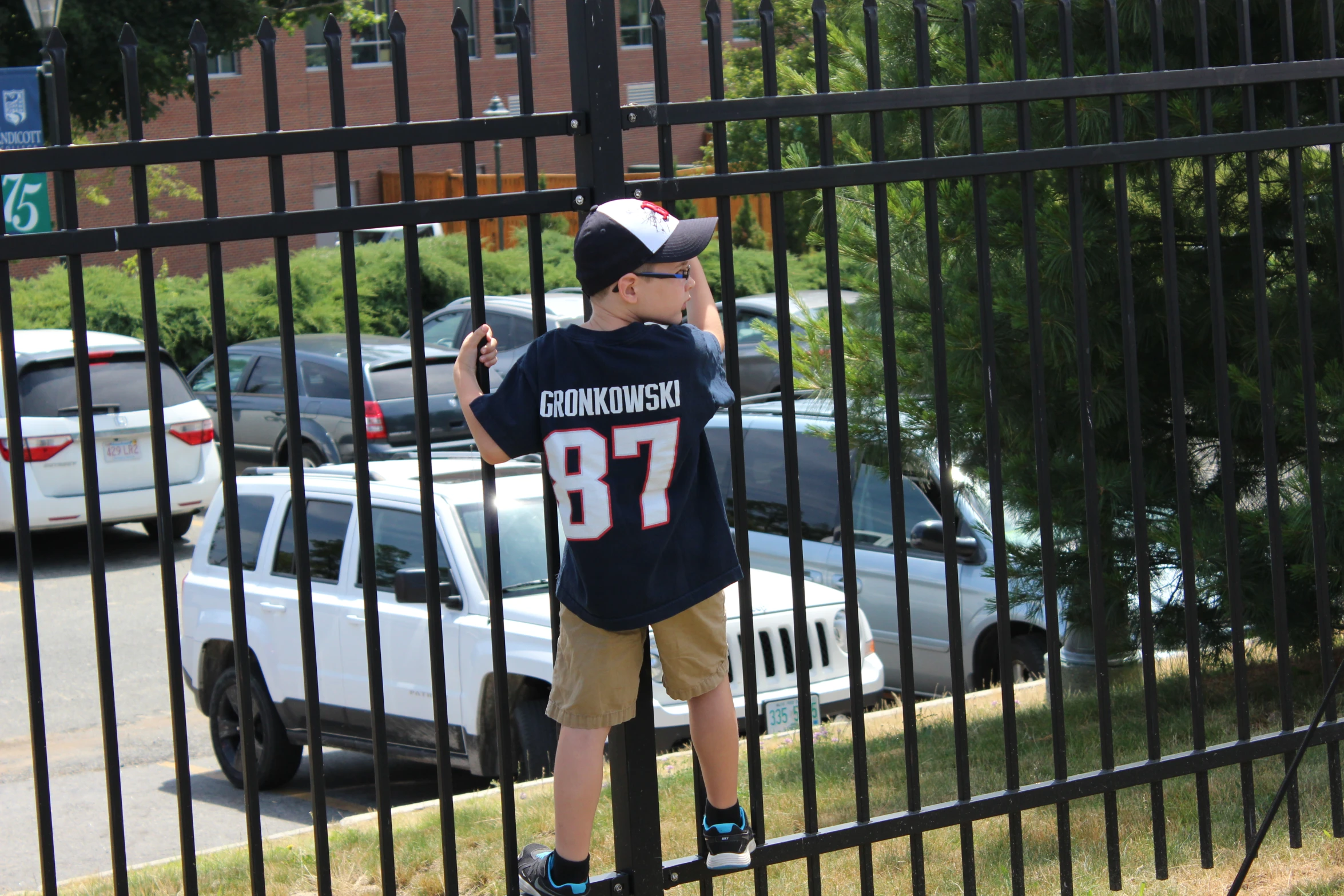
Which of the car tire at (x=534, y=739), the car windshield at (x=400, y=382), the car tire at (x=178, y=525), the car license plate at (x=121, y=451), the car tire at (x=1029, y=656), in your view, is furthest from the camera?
the car windshield at (x=400, y=382)

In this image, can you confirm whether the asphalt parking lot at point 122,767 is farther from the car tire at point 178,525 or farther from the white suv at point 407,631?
the car tire at point 178,525

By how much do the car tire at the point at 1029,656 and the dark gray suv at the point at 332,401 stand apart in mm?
7254

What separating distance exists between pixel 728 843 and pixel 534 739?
3.56 metres

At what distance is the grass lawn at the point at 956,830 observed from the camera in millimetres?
4324

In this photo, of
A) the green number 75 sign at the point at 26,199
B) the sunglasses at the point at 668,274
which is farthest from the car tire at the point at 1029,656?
the green number 75 sign at the point at 26,199

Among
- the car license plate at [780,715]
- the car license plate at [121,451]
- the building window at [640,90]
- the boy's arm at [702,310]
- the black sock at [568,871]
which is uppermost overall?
the building window at [640,90]

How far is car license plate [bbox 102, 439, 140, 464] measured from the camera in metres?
12.1

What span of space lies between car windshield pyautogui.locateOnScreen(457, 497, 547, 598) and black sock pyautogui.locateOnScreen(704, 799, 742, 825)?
3.83 meters

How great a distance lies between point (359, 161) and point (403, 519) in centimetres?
3363

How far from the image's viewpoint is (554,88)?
3841cm

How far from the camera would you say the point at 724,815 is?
10.4 ft

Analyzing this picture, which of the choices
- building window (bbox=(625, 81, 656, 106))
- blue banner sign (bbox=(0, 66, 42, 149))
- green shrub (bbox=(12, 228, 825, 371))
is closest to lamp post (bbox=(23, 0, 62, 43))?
blue banner sign (bbox=(0, 66, 42, 149))

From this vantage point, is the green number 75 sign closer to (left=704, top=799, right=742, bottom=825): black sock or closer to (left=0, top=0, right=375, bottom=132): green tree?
(left=704, top=799, right=742, bottom=825): black sock

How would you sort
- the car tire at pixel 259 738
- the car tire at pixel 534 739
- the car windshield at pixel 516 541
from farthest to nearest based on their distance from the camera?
the car tire at pixel 259 738 < the car windshield at pixel 516 541 < the car tire at pixel 534 739
